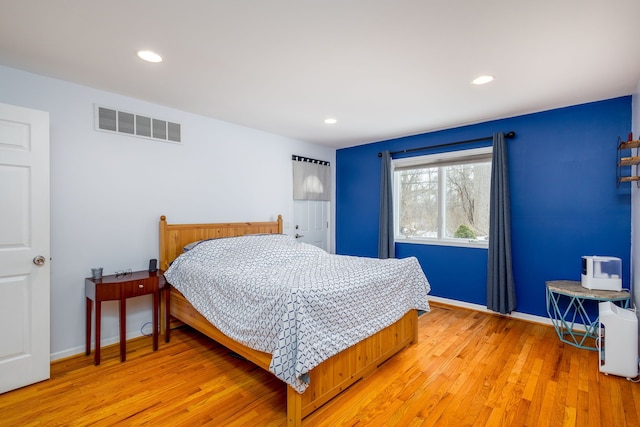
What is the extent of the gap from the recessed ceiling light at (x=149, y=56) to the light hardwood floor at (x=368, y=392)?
7.65 ft

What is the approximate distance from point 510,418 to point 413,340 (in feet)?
3.51

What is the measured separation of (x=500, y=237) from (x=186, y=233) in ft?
11.4

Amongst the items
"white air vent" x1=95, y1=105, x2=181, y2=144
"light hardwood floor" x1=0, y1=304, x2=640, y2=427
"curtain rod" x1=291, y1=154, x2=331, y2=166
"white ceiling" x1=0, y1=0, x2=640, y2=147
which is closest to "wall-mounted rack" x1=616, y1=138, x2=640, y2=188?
"white ceiling" x1=0, y1=0, x2=640, y2=147

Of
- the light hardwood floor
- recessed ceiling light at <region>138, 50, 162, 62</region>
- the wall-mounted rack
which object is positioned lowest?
the light hardwood floor

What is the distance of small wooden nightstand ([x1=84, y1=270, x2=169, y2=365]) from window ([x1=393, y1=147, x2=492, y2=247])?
129 inches

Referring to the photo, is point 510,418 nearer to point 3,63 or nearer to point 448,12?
point 448,12

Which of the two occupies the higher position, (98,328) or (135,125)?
(135,125)

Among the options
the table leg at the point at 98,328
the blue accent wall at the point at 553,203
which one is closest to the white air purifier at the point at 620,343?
the blue accent wall at the point at 553,203

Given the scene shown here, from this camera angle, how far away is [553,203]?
3.24 meters

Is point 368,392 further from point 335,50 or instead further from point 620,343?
point 335,50

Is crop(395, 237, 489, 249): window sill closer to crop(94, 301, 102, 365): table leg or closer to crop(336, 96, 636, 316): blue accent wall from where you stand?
crop(336, 96, 636, 316): blue accent wall

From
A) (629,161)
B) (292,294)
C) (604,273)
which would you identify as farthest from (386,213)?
(292,294)

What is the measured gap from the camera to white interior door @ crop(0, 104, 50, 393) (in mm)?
2082

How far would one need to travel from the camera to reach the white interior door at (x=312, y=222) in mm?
4629
